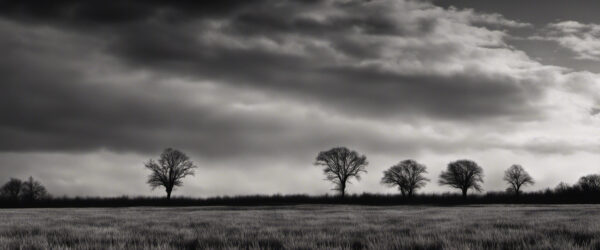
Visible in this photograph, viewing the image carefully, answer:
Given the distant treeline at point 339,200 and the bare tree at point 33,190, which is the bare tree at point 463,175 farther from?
the bare tree at point 33,190

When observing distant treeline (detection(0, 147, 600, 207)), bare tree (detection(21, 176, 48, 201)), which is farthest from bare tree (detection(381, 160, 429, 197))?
bare tree (detection(21, 176, 48, 201))

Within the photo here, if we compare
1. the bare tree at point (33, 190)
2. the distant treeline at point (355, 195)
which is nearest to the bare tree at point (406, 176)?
the distant treeline at point (355, 195)

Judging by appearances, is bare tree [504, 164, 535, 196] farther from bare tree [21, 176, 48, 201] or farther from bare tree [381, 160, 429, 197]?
bare tree [21, 176, 48, 201]

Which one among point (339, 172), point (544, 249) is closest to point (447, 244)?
point (544, 249)

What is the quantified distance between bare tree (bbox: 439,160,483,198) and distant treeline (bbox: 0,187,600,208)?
13322 millimetres

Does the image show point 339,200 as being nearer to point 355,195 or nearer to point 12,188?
point 355,195

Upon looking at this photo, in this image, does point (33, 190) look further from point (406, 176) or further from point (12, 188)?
point (406, 176)

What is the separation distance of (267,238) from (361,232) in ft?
9.96

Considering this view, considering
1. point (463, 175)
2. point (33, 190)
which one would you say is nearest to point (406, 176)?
point (463, 175)

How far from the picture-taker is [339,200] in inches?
3078

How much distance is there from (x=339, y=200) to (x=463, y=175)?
35.4 meters

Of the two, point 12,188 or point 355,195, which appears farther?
point 12,188

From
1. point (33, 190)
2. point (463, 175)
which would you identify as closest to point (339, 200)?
point (463, 175)

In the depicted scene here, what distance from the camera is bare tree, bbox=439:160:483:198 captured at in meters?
97.2
